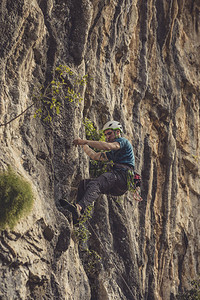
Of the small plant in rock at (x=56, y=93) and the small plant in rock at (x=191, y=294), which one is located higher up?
the small plant in rock at (x=56, y=93)

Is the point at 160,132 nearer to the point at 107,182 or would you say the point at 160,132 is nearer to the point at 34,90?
the point at 107,182

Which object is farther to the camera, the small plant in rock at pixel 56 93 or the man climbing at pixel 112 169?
the man climbing at pixel 112 169

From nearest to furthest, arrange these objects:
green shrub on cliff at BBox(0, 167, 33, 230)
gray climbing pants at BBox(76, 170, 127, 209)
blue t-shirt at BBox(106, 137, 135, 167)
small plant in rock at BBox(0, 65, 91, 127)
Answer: green shrub on cliff at BBox(0, 167, 33, 230), small plant in rock at BBox(0, 65, 91, 127), gray climbing pants at BBox(76, 170, 127, 209), blue t-shirt at BBox(106, 137, 135, 167)

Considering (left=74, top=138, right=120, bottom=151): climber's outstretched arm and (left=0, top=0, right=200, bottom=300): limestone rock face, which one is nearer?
(left=0, top=0, right=200, bottom=300): limestone rock face

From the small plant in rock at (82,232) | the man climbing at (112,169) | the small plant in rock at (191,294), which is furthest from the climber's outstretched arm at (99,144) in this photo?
the small plant in rock at (191,294)

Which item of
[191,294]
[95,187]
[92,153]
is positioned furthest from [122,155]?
[191,294]

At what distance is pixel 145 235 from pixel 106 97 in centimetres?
465

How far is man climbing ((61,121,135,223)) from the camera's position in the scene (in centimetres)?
908

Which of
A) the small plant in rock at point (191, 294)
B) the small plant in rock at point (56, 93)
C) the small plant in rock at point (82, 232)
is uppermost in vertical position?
the small plant in rock at point (56, 93)

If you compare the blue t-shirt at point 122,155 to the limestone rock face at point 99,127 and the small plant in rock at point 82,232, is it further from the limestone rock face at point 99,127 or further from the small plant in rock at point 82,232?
the small plant in rock at point 82,232

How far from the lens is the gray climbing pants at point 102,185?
9094mm

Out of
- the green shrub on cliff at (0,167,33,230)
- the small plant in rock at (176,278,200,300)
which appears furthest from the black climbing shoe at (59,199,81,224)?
the small plant in rock at (176,278,200,300)

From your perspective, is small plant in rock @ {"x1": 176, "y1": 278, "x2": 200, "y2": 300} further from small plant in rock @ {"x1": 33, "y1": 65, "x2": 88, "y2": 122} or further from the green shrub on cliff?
the green shrub on cliff

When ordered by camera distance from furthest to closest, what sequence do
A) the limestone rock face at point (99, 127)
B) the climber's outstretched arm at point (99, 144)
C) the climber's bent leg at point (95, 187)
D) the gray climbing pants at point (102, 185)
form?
the gray climbing pants at point (102, 185) → the climber's bent leg at point (95, 187) → the climber's outstretched arm at point (99, 144) → the limestone rock face at point (99, 127)
